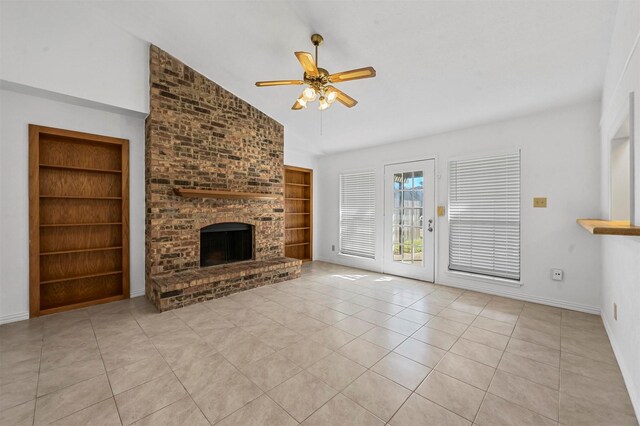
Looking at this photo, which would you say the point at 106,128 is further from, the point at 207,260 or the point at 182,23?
the point at 207,260

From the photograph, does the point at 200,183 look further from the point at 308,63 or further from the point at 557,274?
the point at 557,274

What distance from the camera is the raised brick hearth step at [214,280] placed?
11.2ft

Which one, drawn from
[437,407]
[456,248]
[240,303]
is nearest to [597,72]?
[456,248]

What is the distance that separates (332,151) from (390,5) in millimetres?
3655

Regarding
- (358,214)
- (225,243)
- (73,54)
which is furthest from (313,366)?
(73,54)

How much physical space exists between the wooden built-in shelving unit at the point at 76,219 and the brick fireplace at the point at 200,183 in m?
0.42

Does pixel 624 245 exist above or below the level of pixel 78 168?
below

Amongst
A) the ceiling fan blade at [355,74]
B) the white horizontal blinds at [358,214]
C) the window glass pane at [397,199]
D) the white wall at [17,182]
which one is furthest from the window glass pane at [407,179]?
the white wall at [17,182]

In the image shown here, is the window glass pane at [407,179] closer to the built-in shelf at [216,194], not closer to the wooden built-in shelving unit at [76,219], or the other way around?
the built-in shelf at [216,194]

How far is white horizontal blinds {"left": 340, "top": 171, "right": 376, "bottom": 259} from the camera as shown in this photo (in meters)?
5.54

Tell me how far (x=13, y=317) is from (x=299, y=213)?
4.50 meters

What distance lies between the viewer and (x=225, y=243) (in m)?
4.62

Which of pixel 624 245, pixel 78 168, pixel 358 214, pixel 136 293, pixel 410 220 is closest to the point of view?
pixel 624 245

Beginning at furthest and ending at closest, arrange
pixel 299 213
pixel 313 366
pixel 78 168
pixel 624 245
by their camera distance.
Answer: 1. pixel 299 213
2. pixel 78 168
3. pixel 313 366
4. pixel 624 245
